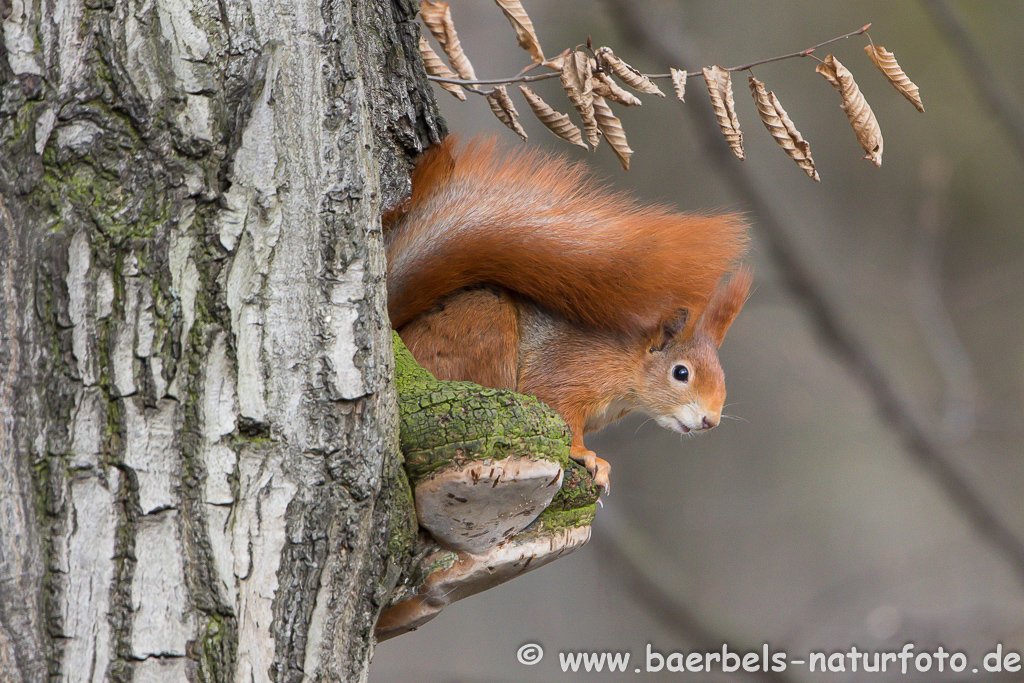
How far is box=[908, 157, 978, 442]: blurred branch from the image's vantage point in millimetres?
2824

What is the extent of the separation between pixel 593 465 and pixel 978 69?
7.53 feet

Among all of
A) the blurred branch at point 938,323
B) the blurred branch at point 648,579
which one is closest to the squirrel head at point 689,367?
the blurred branch at point 648,579

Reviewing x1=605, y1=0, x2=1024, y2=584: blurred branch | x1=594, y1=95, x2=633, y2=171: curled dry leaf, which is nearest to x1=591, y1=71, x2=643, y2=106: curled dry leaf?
x1=594, y1=95, x2=633, y2=171: curled dry leaf

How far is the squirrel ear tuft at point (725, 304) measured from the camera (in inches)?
56.7

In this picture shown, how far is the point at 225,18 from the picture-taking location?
78cm

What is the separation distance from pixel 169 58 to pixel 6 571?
45 cm

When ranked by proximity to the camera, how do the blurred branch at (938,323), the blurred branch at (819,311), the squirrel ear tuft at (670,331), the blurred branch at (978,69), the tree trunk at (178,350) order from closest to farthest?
the tree trunk at (178,350)
the squirrel ear tuft at (670,331)
the blurred branch at (819,311)
the blurred branch at (978,69)
the blurred branch at (938,323)

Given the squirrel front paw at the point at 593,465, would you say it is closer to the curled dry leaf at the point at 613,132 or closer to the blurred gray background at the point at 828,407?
the curled dry leaf at the point at 613,132

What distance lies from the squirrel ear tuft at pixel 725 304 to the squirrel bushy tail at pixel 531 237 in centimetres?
24

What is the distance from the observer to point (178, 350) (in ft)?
2.47

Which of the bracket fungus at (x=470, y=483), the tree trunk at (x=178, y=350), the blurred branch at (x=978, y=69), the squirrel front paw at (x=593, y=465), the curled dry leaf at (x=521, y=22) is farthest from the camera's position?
the blurred branch at (x=978, y=69)

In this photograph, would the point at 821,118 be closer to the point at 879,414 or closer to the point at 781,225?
the point at 781,225

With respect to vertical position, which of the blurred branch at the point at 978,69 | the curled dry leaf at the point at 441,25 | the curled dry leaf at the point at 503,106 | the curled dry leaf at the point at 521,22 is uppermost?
the blurred branch at the point at 978,69

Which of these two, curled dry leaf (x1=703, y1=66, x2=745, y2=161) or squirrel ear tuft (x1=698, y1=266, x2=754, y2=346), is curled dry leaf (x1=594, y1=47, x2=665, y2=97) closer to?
curled dry leaf (x1=703, y1=66, x2=745, y2=161)
